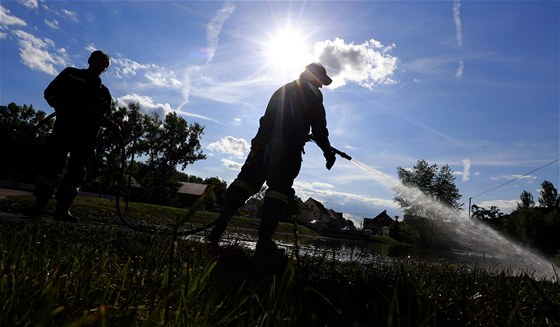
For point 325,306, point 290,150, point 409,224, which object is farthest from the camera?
point 409,224

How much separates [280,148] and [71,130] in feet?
8.98

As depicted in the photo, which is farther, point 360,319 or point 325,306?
point 325,306

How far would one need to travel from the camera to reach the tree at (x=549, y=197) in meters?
85.8

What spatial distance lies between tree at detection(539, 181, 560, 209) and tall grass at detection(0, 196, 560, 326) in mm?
101087

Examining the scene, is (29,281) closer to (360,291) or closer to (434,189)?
(360,291)

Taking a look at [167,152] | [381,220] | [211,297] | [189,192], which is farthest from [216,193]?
[211,297]

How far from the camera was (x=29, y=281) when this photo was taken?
160 cm

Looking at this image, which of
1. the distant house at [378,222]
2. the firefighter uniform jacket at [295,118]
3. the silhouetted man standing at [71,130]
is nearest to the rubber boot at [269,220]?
the firefighter uniform jacket at [295,118]

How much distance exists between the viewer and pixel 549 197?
87.1 meters

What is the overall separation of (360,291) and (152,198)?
70804 millimetres

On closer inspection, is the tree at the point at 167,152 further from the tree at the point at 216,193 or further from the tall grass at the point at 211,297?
the tall grass at the point at 211,297

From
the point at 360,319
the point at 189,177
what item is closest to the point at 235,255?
the point at 360,319

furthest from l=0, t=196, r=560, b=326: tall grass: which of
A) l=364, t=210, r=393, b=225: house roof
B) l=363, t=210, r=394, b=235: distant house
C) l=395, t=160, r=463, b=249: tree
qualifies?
l=364, t=210, r=393, b=225: house roof

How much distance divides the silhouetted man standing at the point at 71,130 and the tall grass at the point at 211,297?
1801 mm
